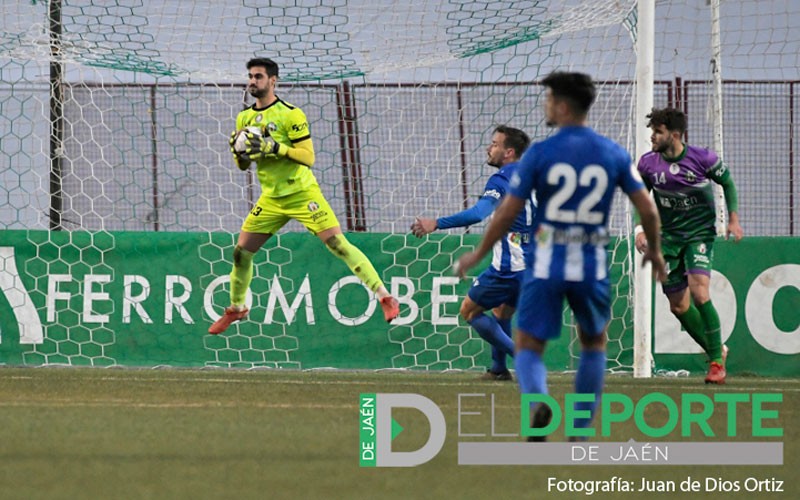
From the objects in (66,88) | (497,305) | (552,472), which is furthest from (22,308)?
(552,472)

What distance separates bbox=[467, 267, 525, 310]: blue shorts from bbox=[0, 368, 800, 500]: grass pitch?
0.63m

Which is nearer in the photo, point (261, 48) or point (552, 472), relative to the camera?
point (552, 472)

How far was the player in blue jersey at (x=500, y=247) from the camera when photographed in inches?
388

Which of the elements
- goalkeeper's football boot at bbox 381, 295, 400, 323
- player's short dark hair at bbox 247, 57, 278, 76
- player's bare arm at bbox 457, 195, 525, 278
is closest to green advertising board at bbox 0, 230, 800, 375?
goalkeeper's football boot at bbox 381, 295, 400, 323

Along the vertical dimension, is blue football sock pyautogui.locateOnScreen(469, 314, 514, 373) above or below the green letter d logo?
above

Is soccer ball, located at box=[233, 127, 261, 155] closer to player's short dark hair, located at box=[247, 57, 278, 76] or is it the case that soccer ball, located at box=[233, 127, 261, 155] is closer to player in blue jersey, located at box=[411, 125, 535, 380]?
player's short dark hair, located at box=[247, 57, 278, 76]

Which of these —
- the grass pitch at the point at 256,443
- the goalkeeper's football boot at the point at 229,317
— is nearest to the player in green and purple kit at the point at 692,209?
the grass pitch at the point at 256,443

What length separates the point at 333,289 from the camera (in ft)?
40.5

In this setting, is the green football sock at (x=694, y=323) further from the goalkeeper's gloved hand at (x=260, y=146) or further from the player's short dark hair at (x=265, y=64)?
the player's short dark hair at (x=265, y=64)

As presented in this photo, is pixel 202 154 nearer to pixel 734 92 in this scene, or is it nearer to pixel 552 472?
pixel 734 92

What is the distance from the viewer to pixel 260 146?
405 inches

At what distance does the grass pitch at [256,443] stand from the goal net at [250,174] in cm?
224

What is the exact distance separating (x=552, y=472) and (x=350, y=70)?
763cm

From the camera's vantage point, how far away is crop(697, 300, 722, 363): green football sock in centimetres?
1058
